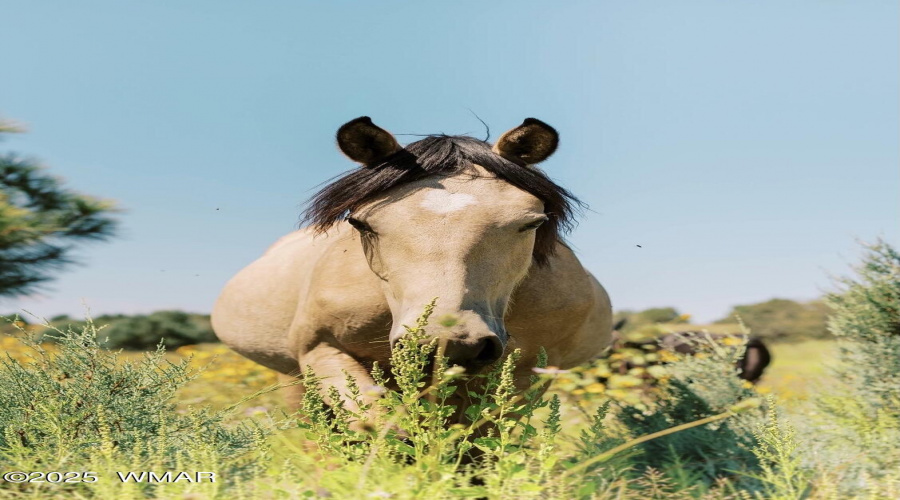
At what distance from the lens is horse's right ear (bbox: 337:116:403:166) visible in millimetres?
2890

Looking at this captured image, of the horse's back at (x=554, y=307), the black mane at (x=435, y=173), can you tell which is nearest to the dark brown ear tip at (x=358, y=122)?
the black mane at (x=435, y=173)

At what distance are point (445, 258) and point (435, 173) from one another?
551 millimetres

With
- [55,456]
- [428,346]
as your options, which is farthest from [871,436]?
[55,456]

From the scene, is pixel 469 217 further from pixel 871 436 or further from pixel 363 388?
pixel 871 436

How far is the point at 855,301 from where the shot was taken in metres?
4.76

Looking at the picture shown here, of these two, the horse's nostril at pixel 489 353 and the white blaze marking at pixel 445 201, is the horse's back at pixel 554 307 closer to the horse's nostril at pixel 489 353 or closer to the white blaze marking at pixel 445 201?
the white blaze marking at pixel 445 201

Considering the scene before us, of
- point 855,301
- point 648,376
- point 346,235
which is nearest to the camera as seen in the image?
point 346,235

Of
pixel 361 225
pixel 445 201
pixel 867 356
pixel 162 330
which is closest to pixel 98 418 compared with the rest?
pixel 361 225

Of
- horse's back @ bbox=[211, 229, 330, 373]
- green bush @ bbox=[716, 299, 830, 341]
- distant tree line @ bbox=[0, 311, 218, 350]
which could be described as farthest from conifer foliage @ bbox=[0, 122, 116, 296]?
green bush @ bbox=[716, 299, 830, 341]

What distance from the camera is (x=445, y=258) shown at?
243 centimetres

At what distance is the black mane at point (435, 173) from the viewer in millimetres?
2855

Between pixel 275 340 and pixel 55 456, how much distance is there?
2.19 metres

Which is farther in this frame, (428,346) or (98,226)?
(98,226)

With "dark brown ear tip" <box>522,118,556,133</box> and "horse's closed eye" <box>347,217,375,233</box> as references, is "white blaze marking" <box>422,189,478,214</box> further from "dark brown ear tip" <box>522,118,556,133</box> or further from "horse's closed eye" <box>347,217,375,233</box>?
"dark brown ear tip" <box>522,118,556,133</box>
